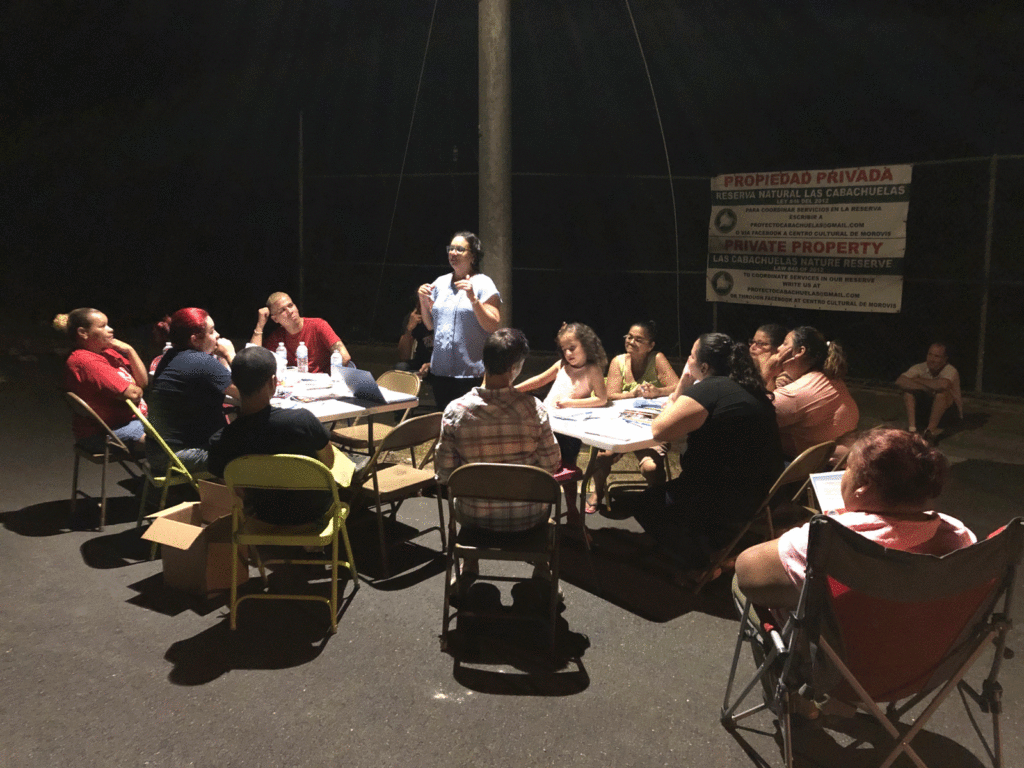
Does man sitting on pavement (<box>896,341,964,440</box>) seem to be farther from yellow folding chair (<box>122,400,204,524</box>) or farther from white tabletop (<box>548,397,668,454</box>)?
yellow folding chair (<box>122,400,204,524</box>)

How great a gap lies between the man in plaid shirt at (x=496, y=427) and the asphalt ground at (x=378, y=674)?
2.22 feet

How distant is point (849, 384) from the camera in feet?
30.5

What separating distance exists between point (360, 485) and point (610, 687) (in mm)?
1812

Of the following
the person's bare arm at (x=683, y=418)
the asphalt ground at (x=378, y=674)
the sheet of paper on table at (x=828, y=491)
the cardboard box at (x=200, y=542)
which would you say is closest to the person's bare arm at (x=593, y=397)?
the asphalt ground at (x=378, y=674)

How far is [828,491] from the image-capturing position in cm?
343

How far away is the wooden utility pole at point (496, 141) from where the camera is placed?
6809 mm

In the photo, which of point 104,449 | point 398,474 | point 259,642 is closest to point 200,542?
point 259,642

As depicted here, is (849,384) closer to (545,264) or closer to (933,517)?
(545,264)

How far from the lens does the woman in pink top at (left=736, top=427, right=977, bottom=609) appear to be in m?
2.59

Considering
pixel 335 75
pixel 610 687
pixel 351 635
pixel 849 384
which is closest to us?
pixel 610 687

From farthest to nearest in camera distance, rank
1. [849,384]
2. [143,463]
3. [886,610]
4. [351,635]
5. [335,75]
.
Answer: [335,75]
[849,384]
[143,463]
[351,635]
[886,610]

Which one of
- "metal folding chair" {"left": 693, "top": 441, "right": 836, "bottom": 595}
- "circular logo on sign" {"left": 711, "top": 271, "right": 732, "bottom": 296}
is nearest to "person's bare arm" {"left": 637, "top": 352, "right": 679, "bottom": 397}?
"metal folding chair" {"left": 693, "top": 441, "right": 836, "bottom": 595}

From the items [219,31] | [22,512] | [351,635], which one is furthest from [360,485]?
[219,31]

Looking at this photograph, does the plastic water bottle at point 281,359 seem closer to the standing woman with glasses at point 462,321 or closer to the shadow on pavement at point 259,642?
the standing woman with glasses at point 462,321
